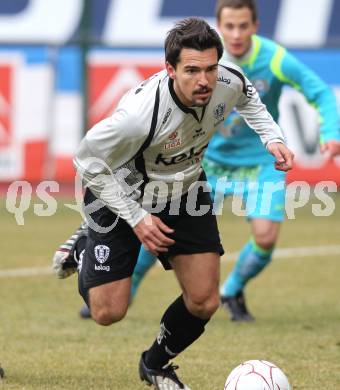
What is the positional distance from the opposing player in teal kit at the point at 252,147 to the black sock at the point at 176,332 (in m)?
2.06

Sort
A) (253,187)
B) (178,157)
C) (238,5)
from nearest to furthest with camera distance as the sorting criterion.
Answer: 1. (178,157)
2. (238,5)
3. (253,187)

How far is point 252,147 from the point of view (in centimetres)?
841

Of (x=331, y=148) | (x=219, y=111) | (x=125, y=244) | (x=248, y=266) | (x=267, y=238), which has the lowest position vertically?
(x=248, y=266)

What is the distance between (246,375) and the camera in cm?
536

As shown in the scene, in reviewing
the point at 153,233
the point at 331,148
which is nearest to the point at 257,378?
the point at 153,233

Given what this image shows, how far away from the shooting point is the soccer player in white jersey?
5.44 meters

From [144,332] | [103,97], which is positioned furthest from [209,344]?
[103,97]

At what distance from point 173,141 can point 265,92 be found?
2706 millimetres

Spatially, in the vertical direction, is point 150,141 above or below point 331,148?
above

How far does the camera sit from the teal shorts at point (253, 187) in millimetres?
8180

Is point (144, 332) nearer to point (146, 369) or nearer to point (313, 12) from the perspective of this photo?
point (146, 369)

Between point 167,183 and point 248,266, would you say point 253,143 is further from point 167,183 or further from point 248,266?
point 167,183

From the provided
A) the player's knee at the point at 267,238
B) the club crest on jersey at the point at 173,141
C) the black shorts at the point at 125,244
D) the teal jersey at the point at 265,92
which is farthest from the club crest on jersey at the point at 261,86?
the club crest on jersey at the point at 173,141

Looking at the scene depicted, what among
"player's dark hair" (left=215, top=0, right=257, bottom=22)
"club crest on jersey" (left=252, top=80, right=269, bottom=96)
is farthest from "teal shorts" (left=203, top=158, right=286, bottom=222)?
"player's dark hair" (left=215, top=0, right=257, bottom=22)
